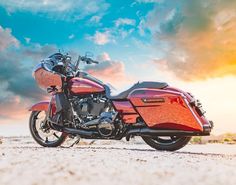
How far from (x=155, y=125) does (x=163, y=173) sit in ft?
13.1

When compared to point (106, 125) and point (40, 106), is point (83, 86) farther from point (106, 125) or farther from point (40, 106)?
point (40, 106)

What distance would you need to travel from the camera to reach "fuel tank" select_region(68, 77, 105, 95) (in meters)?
9.70

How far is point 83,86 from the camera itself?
32.4 ft

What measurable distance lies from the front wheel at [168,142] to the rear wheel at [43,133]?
2380 mm

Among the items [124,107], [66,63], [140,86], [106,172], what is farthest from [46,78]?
[106,172]

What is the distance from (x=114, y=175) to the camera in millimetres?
Answer: 4598

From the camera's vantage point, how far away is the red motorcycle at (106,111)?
28.2 ft

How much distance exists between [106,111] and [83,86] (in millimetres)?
874

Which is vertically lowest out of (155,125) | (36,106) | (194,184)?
(194,184)

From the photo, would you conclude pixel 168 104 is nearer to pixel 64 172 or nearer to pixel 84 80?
pixel 84 80

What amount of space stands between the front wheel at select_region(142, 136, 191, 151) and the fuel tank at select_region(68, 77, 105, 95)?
164 cm

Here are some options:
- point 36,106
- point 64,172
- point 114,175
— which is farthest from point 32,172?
point 36,106

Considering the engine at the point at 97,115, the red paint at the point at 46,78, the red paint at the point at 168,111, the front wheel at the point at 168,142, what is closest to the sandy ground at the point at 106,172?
the red paint at the point at 168,111

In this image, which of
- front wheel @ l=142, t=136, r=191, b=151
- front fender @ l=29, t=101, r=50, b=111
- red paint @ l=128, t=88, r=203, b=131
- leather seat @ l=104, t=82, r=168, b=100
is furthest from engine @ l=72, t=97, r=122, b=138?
front fender @ l=29, t=101, r=50, b=111
